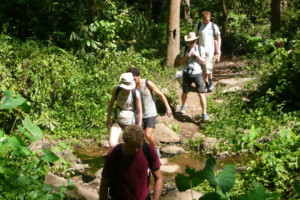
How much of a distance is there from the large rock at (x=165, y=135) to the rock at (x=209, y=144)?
777 mm

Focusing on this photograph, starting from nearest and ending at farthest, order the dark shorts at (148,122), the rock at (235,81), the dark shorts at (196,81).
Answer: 1. the dark shorts at (148,122)
2. the dark shorts at (196,81)
3. the rock at (235,81)

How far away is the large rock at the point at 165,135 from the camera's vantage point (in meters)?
9.57

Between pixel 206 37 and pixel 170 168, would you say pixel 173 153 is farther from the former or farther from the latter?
pixel 206 37

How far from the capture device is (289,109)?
992 centimetres

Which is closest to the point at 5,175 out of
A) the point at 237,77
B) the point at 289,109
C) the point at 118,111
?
the point at 118,111

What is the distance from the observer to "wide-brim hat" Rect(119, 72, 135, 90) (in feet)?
21.9

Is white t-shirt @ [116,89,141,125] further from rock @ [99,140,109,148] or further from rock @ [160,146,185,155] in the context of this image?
rock @ [99,140,109,148]

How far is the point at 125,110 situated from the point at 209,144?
251 centimetres

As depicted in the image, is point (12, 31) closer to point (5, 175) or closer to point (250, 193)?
point (5, 175)

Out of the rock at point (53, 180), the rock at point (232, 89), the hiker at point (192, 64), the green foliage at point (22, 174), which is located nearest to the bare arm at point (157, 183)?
the green foliage at point (22, 174)

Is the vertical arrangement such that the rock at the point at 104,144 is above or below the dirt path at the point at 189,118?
below

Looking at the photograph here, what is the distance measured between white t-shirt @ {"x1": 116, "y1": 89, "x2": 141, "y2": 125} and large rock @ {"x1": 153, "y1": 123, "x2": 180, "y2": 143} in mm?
2559

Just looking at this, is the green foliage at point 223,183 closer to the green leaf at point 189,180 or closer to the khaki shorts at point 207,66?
the green leaf at point 189,180

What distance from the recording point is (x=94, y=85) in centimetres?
1113
